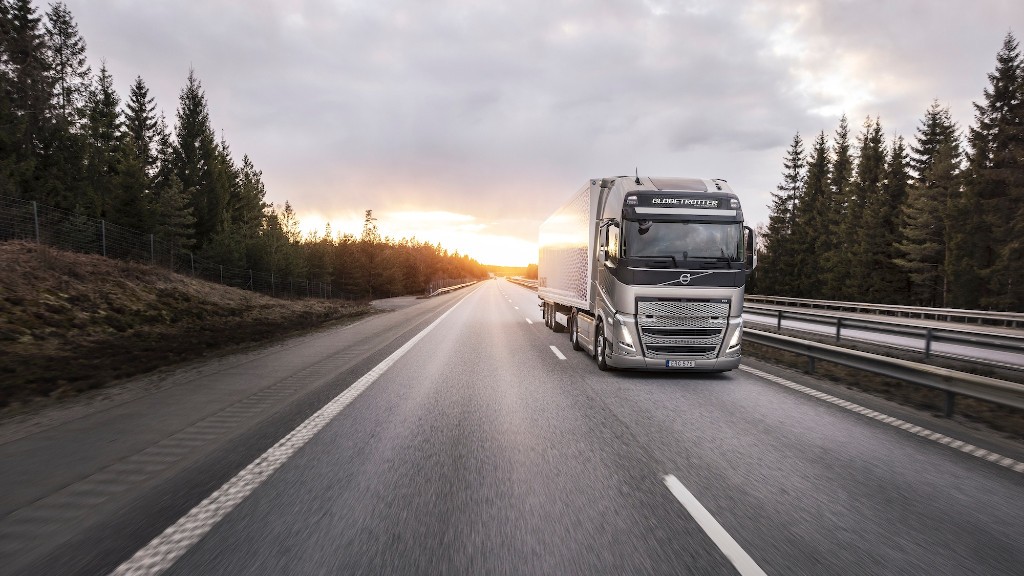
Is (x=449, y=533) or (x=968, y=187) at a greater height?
(x=968, y=187)

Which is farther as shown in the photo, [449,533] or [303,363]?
[303,363]

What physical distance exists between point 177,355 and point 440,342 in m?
6.00

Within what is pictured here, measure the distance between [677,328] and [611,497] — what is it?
589 cm

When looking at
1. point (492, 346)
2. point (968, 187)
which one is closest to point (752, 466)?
point (492, 346)

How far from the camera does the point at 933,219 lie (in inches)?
1496

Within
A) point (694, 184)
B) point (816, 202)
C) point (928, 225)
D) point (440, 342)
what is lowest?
point (440, 342)

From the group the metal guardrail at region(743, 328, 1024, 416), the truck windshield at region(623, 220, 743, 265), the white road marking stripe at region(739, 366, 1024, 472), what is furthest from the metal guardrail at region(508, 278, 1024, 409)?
the truck windshield at region(623, 220, 743, 265)

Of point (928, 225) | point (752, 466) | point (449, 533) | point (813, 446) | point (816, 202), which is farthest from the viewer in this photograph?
point (816, 202)

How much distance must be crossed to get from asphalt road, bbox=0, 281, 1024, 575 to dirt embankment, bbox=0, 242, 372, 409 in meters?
4.76

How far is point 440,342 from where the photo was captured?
47.9 feet

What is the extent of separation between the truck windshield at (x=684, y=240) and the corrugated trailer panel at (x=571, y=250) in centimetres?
210

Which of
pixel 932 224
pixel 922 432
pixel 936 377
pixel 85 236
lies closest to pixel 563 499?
pixel 922 432

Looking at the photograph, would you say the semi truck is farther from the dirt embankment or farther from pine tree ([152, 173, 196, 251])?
pine tree ([152, 173, 196, 251])

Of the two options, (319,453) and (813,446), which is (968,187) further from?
(319,453)
